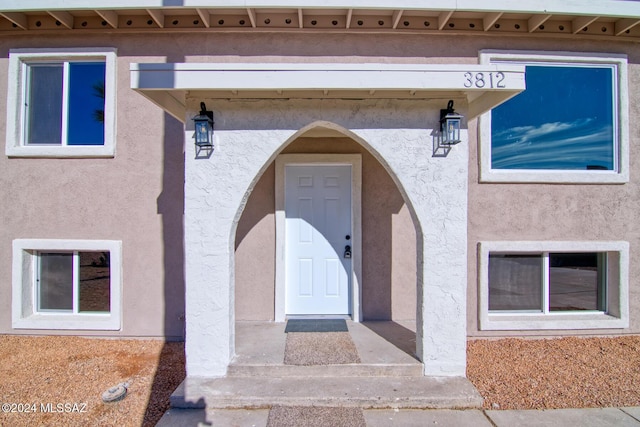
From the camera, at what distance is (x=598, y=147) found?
5719 millimetres

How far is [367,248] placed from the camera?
573 centimetres

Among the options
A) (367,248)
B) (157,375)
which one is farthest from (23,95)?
(367,248)

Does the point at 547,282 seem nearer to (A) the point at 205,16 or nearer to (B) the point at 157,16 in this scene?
(A) the point at 205,16

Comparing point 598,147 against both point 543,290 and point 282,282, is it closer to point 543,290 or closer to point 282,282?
point 543,290

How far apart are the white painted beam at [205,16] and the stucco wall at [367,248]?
91.1 inches

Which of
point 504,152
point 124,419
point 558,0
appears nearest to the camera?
point 124,419

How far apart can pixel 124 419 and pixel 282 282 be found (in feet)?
8.93

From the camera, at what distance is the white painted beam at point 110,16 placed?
528 cm

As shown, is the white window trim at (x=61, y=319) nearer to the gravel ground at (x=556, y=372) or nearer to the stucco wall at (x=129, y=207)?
the stucco wall at (x=129, y=207)

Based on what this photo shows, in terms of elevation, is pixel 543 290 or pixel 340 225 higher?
pixel 340 225

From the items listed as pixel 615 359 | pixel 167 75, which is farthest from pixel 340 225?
pixel 615 359

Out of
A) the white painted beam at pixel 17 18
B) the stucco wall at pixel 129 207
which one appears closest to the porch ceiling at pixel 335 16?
the white painted beam at pixel 17 18

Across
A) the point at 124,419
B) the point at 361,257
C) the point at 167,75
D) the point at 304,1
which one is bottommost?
the point at 124,419

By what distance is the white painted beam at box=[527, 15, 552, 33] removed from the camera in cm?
532
